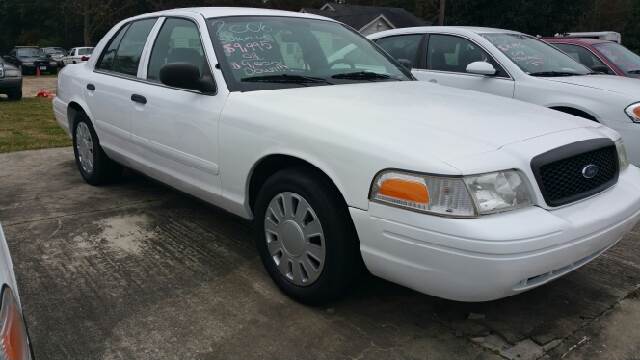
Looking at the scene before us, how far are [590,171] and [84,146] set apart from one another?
429cm

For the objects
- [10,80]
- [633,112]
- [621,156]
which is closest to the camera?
[621,156]

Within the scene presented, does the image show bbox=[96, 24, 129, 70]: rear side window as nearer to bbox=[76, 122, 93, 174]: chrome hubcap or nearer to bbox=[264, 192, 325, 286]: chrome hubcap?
bbox=[76, 122, 93, 174]: chrome hubcap

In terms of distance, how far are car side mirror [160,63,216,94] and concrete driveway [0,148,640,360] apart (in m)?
1.09

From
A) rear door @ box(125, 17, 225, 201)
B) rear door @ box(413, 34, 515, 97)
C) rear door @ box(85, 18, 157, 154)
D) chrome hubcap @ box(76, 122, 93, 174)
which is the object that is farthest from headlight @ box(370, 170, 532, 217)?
chrome hubcap @ box(76, 122, 93, 174)

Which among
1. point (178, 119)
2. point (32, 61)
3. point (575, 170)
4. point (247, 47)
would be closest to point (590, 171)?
point (575, 170)

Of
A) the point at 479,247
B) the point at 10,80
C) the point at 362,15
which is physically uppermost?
the point at 362,15

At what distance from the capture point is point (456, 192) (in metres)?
2.35

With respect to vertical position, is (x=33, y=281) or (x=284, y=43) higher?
(x=284, y=43)

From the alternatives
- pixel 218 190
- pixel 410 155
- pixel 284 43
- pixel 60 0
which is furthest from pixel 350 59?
pixel 60 0

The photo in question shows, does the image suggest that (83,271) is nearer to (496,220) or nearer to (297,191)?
(297,191)

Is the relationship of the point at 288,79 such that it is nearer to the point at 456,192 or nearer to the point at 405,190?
the point at 405,190

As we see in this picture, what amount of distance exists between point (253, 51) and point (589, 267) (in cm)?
252

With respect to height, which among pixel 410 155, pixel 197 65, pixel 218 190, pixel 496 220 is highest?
pixel 197 65

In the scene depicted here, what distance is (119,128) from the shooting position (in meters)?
4.45
